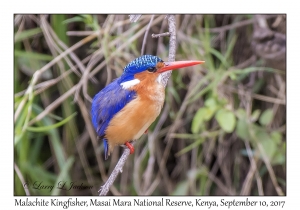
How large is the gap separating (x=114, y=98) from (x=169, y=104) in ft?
2.66

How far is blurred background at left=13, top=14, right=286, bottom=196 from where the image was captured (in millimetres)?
2055

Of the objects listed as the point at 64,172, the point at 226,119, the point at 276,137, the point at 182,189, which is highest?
the point at 226,119

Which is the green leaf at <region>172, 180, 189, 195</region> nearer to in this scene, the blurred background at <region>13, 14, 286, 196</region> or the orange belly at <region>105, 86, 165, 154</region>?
the blurred background at <region>13, 14, 286, 196</region>

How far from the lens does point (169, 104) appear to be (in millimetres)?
2211

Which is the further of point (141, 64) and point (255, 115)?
point (255, 115)

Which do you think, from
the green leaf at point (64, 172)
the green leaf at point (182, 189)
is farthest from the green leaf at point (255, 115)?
the green leaf at point (64, 172)

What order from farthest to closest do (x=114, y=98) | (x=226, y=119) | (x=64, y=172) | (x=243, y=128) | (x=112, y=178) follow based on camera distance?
(x=64, y=172), (x=243, y=128), (x=226, y=119), (x=114, y=98), (x=112, y=178)

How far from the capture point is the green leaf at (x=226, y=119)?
188 centimetres

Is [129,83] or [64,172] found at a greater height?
[129,83]

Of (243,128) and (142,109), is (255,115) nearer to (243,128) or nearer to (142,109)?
(243,128)

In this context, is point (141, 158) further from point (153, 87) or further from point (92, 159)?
point (153, 87)

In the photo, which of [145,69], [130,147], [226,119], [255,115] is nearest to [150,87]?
[145,69]

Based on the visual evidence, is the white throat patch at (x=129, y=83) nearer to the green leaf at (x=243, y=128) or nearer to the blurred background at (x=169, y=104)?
the blurred background at (x=169, y=104)

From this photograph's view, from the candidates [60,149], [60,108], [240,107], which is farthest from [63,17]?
[240,107]
